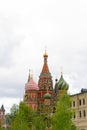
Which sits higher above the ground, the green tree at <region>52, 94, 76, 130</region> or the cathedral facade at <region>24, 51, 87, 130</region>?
the cathedral facade at <region>24, 51, 87, 130</region>

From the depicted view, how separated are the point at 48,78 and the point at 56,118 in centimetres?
6540

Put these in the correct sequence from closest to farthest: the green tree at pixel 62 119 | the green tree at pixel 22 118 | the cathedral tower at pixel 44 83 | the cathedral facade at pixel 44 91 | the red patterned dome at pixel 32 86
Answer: the green tree at pixel 62 119 < the green tree at pixel 22 118 < the cathedral facade at pixel 44 91 < the red patterned dome at pixel 32 86 < the cathedral tower at pixel 44 83

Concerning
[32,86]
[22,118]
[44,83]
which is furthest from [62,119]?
[44,83]

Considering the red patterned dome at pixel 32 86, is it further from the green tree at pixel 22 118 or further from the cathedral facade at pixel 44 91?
the green tree at pixel 22 118

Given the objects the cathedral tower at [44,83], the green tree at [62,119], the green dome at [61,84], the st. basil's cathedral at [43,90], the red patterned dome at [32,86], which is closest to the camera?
the green tree at [62,119]

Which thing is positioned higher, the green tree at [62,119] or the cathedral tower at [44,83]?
the cathedral tower at [44,83]

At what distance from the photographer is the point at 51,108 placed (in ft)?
334

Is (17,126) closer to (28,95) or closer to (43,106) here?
(43,106)

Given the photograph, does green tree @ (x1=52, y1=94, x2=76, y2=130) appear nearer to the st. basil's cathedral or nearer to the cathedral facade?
the cathedral facade

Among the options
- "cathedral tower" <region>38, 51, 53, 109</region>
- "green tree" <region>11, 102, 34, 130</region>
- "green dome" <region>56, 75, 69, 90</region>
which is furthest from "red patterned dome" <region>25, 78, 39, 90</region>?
"green tree" <region>11, 102, 34, 130</region>

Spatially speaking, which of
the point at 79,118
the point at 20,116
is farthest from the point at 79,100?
the point at 20,116

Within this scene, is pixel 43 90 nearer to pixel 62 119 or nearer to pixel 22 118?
pixel 22 118

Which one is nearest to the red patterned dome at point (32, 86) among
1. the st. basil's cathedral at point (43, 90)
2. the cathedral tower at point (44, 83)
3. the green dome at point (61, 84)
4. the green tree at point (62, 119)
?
the st. basil's cathedral at point (43, 90)

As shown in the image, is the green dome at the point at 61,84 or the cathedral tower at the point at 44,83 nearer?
the green dome at the point at 61,84
